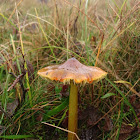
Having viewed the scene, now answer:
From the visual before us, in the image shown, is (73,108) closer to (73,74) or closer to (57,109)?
(57,109)

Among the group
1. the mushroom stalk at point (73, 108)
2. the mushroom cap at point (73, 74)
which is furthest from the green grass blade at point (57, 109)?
the mushroom cap at point (73, 74)

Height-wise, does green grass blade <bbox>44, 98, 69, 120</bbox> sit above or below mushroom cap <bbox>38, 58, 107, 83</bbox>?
below

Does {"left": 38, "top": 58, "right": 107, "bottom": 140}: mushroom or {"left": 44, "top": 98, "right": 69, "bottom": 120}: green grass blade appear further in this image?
{"left": 44, "top": 98, "right": 69, "bottom": 120}: green grass blade

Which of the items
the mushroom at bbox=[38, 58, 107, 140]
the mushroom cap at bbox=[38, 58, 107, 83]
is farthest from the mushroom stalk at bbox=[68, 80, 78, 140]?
the mushroom cap at bbox=[38, 58, 107, 83]

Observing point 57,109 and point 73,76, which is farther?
point 57,109

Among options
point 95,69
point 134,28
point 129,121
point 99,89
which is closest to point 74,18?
point 134,28

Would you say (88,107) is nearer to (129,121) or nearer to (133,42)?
(129,121)

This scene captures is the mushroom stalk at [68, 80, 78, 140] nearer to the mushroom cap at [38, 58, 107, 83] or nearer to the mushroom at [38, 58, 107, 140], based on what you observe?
the mushroom at [38, 58, 107, 140]

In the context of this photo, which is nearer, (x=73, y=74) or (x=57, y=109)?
(x=73, y=74)

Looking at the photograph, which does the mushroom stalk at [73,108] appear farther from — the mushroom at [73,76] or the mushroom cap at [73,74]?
the mushroom cap at [73,74]

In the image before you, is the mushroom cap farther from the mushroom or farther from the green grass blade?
the green grass blade

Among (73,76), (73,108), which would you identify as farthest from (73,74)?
(73,108)

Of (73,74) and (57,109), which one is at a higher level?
(73,74)
